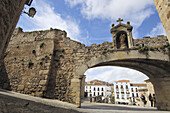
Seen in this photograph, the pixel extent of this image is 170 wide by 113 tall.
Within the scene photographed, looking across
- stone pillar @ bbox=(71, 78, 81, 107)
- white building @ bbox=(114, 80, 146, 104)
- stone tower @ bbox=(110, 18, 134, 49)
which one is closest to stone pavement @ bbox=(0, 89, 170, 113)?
stone pillar @ bbox=(71, 78, 81, 107)

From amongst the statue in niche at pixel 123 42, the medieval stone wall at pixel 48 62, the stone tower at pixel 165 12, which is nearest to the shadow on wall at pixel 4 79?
the medieval stone wall at pixel 48 62

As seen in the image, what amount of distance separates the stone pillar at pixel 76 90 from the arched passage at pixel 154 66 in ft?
0.43

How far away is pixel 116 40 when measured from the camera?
20.8 feet

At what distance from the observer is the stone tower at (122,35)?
19.8 feet

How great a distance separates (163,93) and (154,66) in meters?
1.86

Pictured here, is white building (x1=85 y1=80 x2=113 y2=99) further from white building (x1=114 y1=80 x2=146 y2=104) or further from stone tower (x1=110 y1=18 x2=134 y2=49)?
stone tower (x1=110 y1=18 x2=134 y2=49)

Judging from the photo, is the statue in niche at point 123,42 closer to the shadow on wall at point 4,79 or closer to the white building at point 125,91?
the shadow on wall at point 4,79

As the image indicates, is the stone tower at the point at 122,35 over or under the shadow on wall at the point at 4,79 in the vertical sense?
over

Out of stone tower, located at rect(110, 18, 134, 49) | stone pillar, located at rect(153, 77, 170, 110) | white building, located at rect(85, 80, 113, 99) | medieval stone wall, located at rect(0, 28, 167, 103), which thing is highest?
stone tower, located at rect(110, 18, 134, 49)

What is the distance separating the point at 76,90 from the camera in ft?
17.5

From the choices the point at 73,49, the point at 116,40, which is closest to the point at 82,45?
the point at 73,49

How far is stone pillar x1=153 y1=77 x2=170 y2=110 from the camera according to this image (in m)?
6.31

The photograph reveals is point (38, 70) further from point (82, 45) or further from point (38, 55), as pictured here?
point (82, 45)

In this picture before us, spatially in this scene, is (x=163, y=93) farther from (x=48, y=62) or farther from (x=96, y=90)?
(x=96, y=90)
